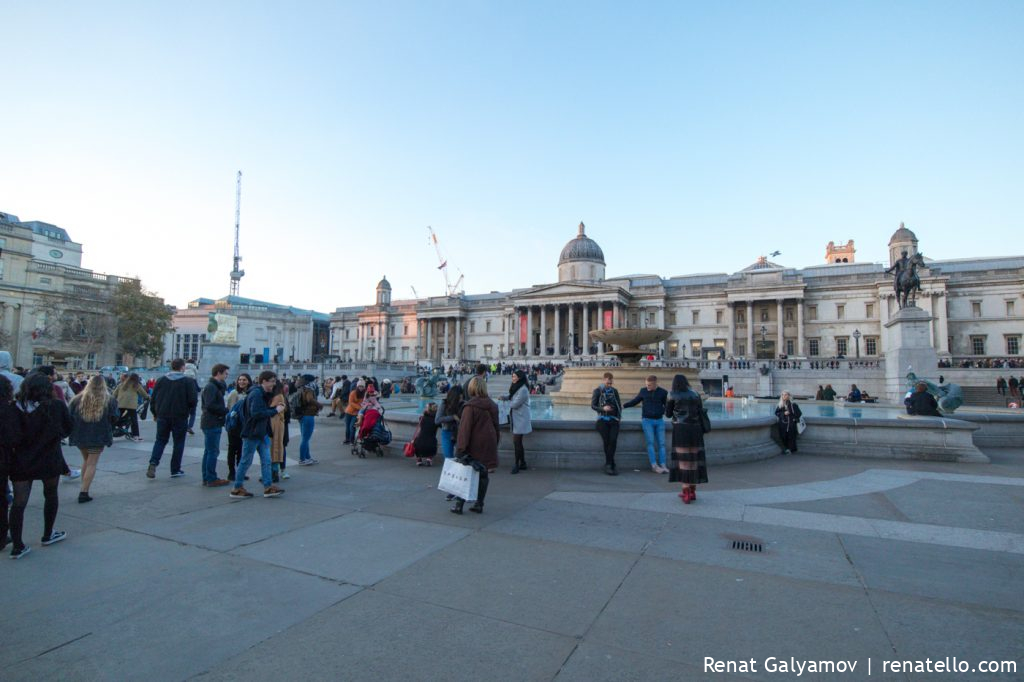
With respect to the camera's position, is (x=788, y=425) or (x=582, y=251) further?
(x=582, y=251)

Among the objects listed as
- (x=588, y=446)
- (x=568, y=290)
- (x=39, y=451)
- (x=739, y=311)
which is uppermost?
(x=568, y=290)

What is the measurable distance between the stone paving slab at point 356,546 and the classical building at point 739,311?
5706 cm

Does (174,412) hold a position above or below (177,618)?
above

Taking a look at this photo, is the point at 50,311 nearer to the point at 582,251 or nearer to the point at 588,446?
the point at 582,251

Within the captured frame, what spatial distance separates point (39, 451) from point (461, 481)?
446cm

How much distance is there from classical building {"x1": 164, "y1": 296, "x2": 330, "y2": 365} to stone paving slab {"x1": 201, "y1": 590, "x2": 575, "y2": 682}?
81.0m

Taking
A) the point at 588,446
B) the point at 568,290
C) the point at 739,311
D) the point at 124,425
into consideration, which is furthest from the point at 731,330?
the point at 124,425

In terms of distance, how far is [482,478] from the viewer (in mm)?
6512

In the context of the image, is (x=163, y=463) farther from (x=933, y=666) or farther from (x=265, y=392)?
(x=933, y=666)

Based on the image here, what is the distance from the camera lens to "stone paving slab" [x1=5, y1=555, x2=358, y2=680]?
3.14 metres

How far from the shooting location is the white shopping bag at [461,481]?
20.7ft

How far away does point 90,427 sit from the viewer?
727 cm

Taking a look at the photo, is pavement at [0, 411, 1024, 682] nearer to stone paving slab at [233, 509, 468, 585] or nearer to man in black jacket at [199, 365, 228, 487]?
stone paving slab at [233, 509, 468, 585]

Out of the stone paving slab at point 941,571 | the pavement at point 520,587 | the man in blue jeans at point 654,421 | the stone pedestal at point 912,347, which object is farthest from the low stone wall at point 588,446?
the stone pedestal at point 912,347
